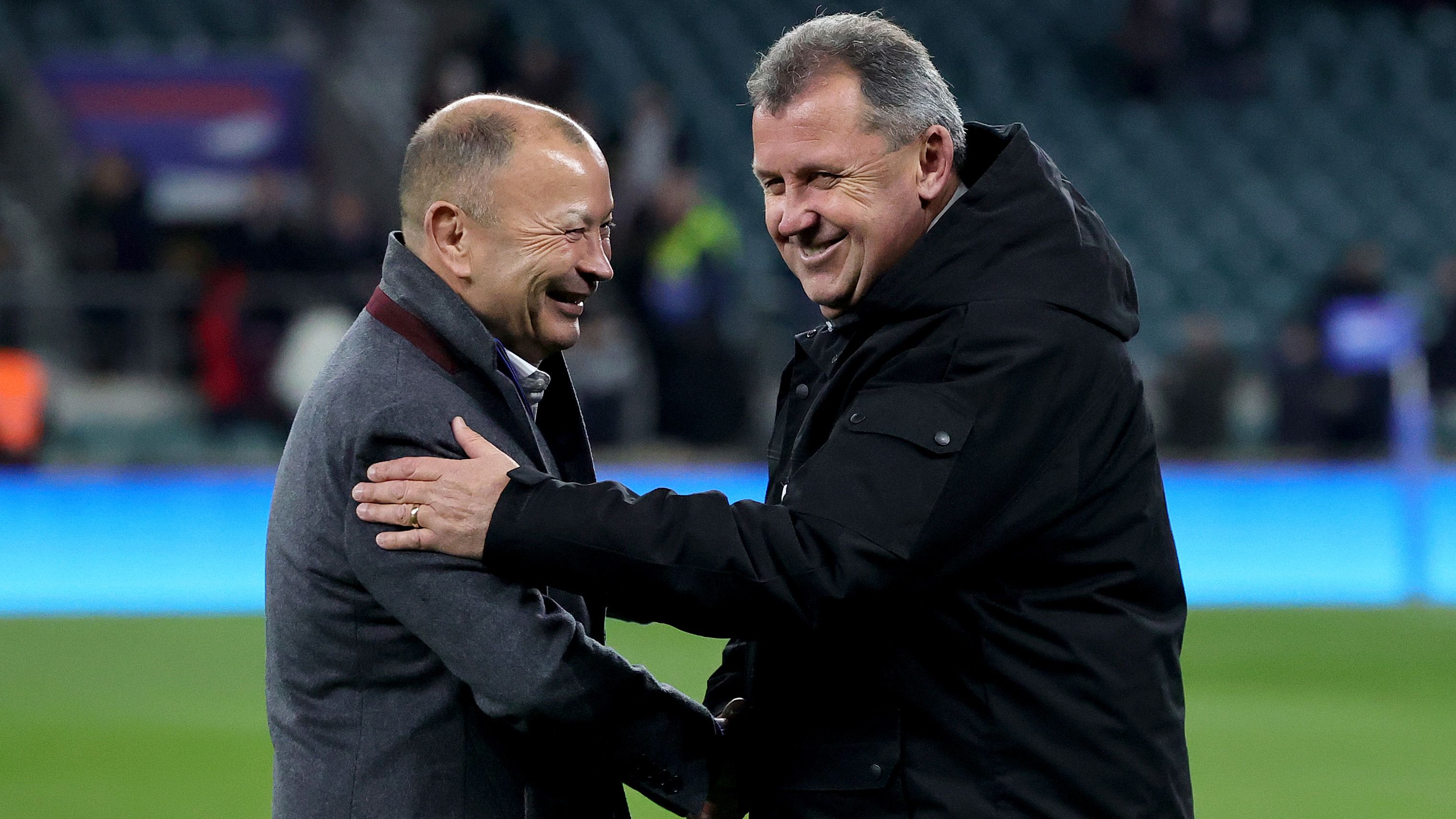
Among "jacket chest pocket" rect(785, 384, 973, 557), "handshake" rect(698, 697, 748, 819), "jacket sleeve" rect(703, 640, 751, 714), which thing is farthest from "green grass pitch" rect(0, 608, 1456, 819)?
"jacket chest pocket" rect(785, 384, 973, 557)

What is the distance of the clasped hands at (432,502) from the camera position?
93.4 inches

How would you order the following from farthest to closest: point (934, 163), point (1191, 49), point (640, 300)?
point (1191, 49) < point (640, 300) < point (934, 163)

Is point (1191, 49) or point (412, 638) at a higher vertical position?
point (1191, 49)

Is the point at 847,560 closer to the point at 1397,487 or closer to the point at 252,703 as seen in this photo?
the point at 252,703

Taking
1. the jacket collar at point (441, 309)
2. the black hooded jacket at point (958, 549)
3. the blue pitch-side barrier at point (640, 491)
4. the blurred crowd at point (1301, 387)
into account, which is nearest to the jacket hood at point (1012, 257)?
the black hooded jacket at point (958, 549)

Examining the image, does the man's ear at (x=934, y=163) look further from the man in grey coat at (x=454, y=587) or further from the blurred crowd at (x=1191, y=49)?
the blurred crowd at (x=1191, y=49)

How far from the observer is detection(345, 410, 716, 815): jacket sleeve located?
7.81ft

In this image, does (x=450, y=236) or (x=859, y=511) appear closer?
(x=859, y=511)

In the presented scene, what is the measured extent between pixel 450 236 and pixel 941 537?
930mm

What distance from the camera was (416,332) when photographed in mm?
2549

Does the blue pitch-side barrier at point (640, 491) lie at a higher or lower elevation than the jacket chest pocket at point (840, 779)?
higher

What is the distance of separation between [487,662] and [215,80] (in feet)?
47.6

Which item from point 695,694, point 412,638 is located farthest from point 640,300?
point 412,638

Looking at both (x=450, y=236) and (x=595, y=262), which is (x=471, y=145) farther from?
(x=595, y=262)
